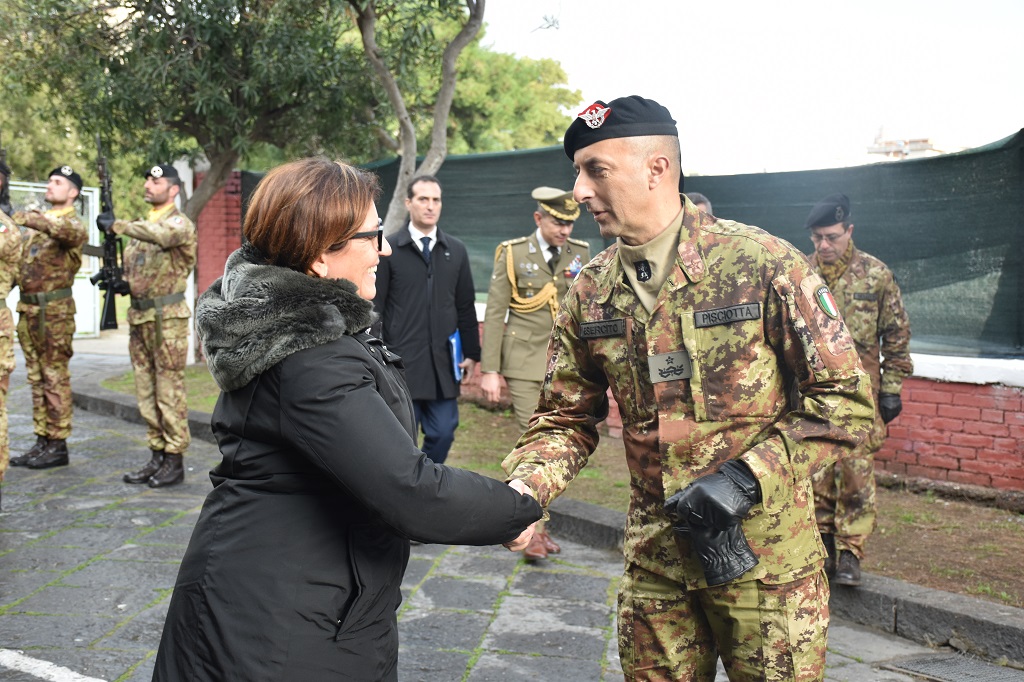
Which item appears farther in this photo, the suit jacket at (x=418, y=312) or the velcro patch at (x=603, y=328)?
the suit jacket at (x=418, y=312)

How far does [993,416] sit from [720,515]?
16.0 feet

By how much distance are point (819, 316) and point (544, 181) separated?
6878mm

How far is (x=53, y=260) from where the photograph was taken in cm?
778

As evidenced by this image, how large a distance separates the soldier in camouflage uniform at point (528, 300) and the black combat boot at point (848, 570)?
6.57 feet

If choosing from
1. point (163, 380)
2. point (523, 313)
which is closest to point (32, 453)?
point (163, 380)

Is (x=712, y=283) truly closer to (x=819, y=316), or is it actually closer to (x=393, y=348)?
(x=819, y=316)

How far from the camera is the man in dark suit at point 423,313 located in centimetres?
602

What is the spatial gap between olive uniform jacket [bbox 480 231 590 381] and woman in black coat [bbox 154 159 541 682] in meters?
3.95

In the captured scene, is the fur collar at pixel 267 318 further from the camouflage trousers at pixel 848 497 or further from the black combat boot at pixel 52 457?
the black combat boot at pixel 52 457

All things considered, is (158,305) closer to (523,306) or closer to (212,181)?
(523,306)

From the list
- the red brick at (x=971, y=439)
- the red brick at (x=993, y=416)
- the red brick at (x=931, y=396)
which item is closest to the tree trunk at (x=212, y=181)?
the red brick at (x=931, y=396)

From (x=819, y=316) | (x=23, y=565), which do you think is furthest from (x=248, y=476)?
(x=23, y=565)

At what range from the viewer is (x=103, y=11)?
10406 mm

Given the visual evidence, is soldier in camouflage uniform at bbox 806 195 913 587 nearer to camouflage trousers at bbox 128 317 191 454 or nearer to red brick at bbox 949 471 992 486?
red brick at bbox 949 471 992 486
